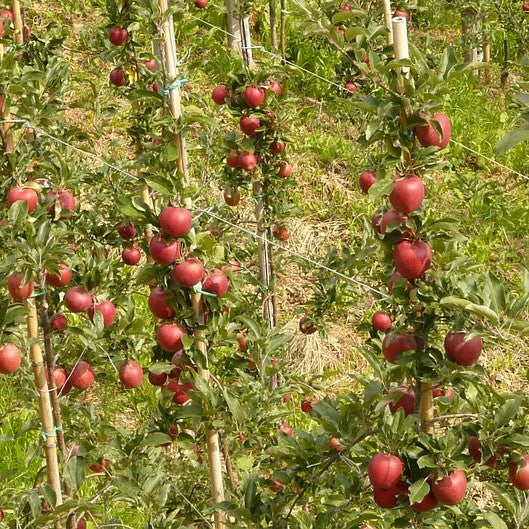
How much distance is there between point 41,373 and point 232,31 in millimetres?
3215

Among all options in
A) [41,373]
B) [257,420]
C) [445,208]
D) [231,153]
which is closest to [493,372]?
[445,208]

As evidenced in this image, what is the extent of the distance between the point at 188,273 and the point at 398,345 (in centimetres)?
50

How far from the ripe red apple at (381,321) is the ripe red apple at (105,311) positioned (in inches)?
32.9

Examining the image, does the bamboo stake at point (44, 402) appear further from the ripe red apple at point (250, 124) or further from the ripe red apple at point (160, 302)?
the ripe red apple at point (250, 124)

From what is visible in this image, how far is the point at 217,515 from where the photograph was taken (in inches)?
92.9

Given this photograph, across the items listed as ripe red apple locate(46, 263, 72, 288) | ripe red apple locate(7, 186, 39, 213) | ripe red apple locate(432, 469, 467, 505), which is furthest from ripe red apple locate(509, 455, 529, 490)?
ripe red apple locate(7, 186, 39, 213)

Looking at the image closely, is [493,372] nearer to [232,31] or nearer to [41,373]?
[232,31]

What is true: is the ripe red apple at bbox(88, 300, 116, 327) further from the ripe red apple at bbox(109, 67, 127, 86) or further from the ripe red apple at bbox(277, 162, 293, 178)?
the ripe red apple at bbox(109, 67, 127, 86)

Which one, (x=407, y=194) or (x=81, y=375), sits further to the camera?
(x=81, y=375)

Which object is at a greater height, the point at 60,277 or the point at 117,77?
the point at 117,77

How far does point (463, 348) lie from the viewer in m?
1.78

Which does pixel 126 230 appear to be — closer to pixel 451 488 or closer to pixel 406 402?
pixel 406 402

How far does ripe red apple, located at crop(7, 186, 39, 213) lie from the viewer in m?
2.44

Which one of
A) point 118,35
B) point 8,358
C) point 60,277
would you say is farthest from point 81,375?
point 118,35
